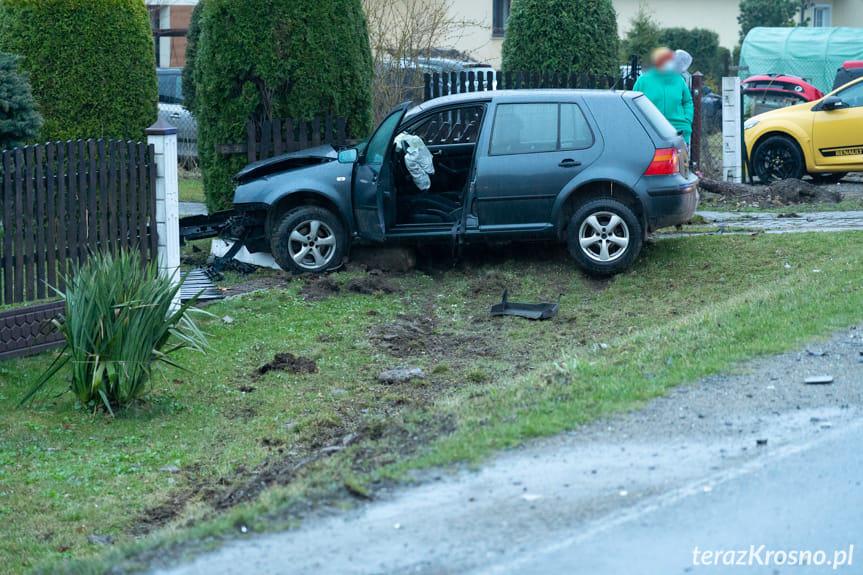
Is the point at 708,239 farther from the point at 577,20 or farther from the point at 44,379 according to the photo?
the point at 44,379

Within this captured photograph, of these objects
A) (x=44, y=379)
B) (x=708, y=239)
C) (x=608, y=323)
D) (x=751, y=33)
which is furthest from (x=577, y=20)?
(x=751, y=33)

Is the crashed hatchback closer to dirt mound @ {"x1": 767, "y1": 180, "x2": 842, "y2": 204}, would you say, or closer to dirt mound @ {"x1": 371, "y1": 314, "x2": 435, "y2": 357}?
dirt mound @ {"x1": 371, "y1": 314, "x2": 435, "y2": 357}

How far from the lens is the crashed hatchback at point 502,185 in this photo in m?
10.1

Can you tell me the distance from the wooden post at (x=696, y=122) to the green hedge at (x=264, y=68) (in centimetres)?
558

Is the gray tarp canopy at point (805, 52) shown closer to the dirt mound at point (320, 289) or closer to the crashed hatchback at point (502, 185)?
the crashed hatchback at point (502, 185)

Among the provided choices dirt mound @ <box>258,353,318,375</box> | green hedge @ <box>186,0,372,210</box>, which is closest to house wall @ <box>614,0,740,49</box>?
green hedge @ <box>186,0,372,210</box>

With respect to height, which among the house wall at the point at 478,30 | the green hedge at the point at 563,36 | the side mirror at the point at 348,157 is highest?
the house wall at the point at 478,30

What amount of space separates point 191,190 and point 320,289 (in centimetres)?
867

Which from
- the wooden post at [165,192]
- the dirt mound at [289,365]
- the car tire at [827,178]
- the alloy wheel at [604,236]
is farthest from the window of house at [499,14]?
the dirt mound at [289,365]

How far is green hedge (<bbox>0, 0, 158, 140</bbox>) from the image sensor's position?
11.8 metres

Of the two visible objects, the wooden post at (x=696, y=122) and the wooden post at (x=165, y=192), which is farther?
the wooden post at (x=696, y=122)

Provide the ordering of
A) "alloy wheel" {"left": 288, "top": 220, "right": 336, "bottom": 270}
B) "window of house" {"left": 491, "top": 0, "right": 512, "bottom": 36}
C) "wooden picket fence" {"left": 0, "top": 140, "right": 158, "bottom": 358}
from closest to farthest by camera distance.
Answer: "wooden picket fence" {"left": 0, "top": 140, "right": 158, "bottom": 358}
"alloy wheel" {"left": 288, "top": 220, "right": 336, "bottom": 270}
"window of house" {"left": 491, "top": 0, "right": 512, "bottom": 36}

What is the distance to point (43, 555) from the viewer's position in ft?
16.8

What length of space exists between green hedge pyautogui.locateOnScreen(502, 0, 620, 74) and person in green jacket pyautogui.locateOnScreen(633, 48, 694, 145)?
2.27m
